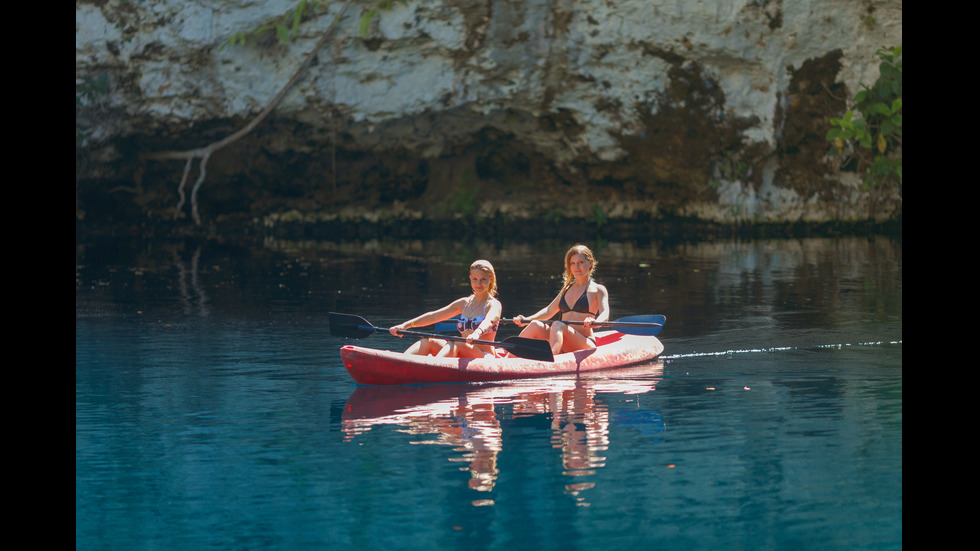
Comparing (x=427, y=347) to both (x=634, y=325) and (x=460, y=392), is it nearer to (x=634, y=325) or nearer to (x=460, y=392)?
(x=460, y=392)

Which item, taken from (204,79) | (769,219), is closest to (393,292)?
(204,79)

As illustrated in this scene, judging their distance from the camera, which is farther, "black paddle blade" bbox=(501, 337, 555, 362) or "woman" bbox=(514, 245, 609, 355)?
"woman" bbox=(514, 245, 609, 355)

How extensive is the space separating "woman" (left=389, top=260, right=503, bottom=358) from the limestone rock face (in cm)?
1272

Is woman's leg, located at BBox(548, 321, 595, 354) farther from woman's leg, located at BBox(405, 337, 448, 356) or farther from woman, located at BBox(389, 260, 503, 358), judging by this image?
woman's leg, located at BBox(405, 337, 448, 356)

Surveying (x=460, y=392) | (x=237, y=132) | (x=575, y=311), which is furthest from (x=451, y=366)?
(x=237, y=132)

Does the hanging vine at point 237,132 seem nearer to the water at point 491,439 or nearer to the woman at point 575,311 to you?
the water at point 491,439

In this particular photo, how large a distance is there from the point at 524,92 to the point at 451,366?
13778mm

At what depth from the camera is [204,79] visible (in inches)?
813

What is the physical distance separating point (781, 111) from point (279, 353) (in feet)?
49.0

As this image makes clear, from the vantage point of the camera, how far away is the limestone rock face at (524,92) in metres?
19.9

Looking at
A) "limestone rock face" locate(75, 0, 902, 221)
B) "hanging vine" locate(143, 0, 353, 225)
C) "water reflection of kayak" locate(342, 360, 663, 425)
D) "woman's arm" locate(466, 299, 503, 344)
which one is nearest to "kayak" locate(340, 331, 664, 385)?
"water reflection of kayak" locate(342, 360, 663, 425)

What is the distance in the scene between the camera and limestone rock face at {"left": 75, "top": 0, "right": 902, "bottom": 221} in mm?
19938
